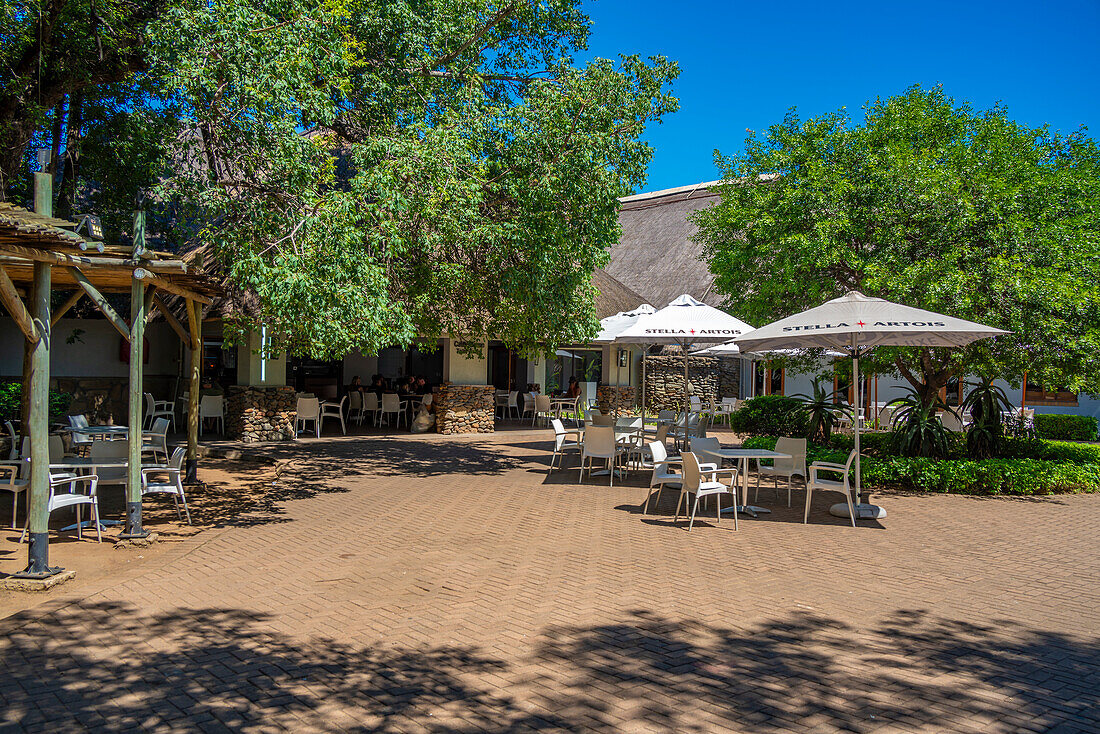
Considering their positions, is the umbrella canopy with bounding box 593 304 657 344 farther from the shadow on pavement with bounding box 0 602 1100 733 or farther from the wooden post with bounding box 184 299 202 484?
the shadow on pavement with bounding box 0 602 1100 733

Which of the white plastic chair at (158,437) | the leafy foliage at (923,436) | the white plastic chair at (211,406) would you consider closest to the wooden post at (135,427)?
the white plastic chair at (158,437)

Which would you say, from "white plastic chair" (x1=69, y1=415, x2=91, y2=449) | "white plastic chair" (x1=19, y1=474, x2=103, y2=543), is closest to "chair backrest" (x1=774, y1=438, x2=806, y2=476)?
"white plastic chair" (x1=19, y1=474, x2=103, y2=543)

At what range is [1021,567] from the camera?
21.2 ft

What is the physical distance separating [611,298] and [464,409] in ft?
20.6

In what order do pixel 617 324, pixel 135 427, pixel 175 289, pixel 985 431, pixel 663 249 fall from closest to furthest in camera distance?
pixel 135 427, pixel 175 289, pixel 985 431, pixel 617 324, pixel 663 249

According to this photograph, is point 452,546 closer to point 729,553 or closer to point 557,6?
point 729,553

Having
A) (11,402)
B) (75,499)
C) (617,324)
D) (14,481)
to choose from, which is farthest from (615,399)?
(75,499)

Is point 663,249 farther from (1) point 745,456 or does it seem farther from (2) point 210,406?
(1) point 745,456

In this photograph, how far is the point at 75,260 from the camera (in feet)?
18.9

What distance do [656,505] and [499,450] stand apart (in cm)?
607

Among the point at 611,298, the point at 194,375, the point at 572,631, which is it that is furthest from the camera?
the point at 611,298

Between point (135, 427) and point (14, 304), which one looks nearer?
point (14, 304)

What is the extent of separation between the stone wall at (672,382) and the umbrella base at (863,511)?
1563 cm

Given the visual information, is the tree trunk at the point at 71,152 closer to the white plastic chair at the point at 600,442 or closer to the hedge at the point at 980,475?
the white plastic chair at the point at 600,442
